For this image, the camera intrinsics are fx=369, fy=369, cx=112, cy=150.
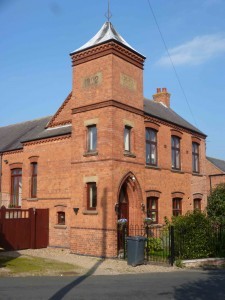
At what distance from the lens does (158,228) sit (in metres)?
19.7

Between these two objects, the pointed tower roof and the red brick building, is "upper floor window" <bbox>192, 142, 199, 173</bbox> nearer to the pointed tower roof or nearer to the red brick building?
the red brick building

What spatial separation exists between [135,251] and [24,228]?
6.94 m

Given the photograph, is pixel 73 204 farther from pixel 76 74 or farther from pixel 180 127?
pixel 180 127

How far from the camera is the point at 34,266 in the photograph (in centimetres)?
1373

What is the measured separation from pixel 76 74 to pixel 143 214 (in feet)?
25.6

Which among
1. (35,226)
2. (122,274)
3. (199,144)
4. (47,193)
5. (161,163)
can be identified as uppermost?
(199,144)

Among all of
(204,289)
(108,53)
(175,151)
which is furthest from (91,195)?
(204,289)

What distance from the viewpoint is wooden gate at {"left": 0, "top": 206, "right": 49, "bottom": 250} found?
1827 centimetres

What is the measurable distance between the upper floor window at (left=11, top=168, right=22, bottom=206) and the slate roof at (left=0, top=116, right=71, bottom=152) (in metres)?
1.59

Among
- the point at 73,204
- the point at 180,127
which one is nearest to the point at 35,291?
the point at 73,204

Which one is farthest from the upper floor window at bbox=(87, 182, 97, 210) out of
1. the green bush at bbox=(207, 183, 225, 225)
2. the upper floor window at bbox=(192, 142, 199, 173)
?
the upper floor window at bbox=(192, 142, 199, 173)

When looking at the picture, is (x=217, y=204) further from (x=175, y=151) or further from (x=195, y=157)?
(x=195, y=157)

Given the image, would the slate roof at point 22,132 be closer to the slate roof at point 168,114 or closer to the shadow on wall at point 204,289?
the slate roof at point 168,114

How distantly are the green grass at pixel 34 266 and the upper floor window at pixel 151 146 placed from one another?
302 inches
